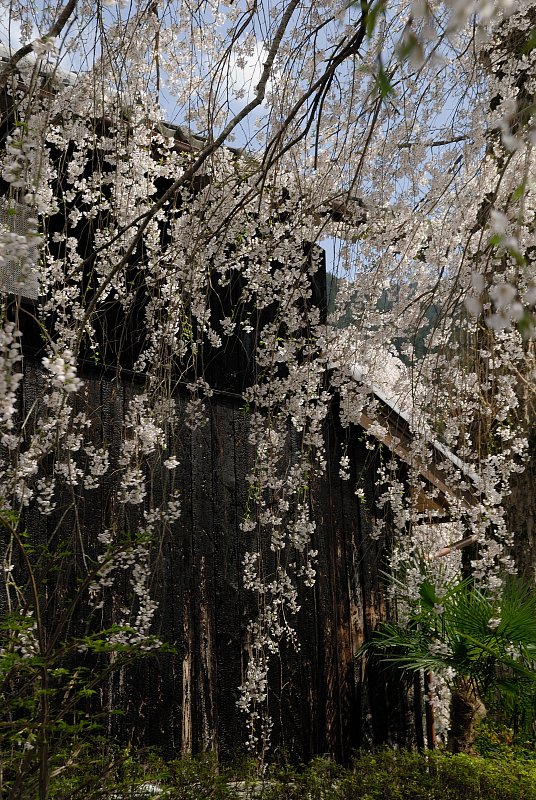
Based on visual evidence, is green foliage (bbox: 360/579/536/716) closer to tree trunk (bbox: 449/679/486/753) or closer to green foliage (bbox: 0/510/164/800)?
tree trunk (bbox: 449/679/486/753)

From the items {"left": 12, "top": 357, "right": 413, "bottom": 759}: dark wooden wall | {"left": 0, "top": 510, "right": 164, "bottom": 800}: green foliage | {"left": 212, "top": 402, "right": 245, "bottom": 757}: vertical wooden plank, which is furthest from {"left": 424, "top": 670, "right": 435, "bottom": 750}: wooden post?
{"left": 0, "top": 510, "right": 164, "bottom": 800}: green foliage

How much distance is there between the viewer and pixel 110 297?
17.1ft

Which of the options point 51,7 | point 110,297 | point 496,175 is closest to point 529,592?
point 496,175

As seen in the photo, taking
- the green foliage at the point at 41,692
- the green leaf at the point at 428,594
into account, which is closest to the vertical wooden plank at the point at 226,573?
the green leaf at the point at 428,594

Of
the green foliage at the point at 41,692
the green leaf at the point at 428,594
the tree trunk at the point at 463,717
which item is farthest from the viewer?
the tree trunk at the point at 463,717

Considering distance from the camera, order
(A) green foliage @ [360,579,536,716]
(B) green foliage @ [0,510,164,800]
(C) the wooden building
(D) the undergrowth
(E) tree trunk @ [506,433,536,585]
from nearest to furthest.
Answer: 1. (B) green foliage @ [0,510,164,800]
2. (D) the undergrowth
3. (C) the wooden building
4. (A) green foliage @ [360,579,536,716]
5. (E) tree trunk @ [506,433,536,585]

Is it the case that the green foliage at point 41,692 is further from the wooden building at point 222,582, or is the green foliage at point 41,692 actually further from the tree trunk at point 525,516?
the tree trunk at point 525,516

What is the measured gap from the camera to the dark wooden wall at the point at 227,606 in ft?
15.8

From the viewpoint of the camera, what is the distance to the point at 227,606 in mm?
5434

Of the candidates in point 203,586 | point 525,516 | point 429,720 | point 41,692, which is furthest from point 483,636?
point 41,692

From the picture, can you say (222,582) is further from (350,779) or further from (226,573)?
(350,779)

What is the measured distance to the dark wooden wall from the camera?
189 inches

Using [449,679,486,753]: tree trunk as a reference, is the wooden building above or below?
above

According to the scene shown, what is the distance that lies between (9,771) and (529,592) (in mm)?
3923
